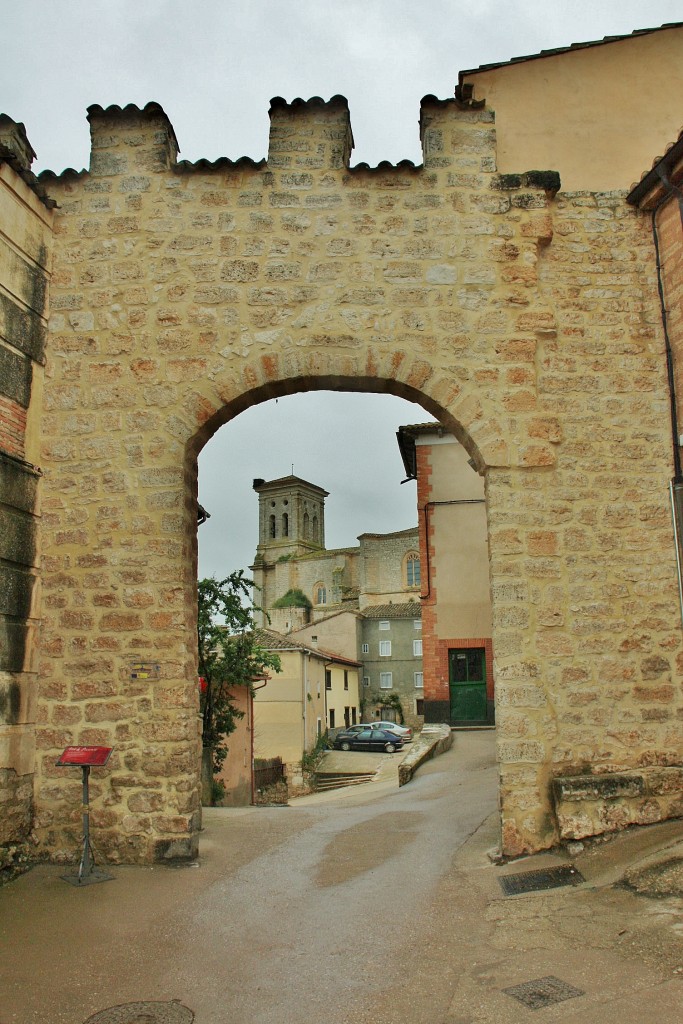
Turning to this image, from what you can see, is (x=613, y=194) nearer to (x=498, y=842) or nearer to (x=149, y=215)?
(x=149, y=215)

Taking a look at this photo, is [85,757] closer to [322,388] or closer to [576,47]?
[322,388]

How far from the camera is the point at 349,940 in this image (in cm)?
401

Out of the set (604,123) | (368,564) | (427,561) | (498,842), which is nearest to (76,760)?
(498,842)

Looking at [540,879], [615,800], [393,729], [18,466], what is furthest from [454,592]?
[393,729]

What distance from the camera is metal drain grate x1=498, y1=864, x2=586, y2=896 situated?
15.3 ft

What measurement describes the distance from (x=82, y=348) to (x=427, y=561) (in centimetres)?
1199

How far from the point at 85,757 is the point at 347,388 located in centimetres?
324

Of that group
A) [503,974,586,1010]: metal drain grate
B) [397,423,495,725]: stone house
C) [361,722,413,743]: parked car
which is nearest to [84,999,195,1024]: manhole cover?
[503,974,586,1010]: metal drain grate

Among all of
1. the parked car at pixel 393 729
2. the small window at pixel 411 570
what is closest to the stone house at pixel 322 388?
the parked car at pixel 393 729

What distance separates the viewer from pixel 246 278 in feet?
20.2

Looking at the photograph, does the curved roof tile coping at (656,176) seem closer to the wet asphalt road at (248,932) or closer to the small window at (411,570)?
the wet asphalt road at (248,932)

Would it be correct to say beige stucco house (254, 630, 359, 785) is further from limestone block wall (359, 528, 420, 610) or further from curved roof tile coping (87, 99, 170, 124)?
limestone block wall (359, 528, 420, 610)

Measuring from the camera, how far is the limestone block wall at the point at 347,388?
217 inches

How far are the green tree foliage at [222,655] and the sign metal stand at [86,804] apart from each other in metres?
5.30
